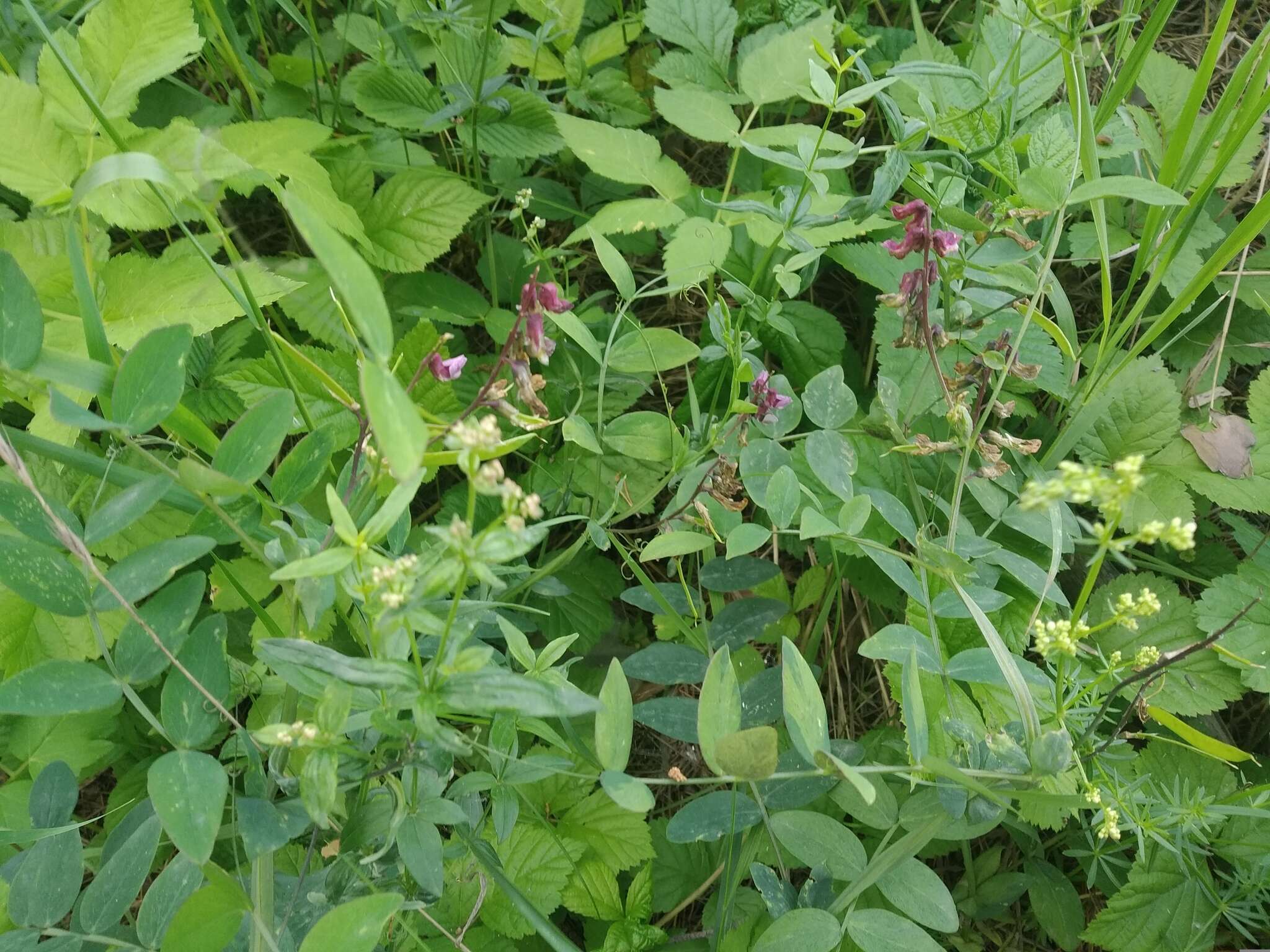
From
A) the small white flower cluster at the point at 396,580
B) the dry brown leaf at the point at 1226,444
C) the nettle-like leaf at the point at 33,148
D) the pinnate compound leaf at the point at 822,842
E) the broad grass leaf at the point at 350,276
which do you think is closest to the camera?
the broad grass leaf at the point at 350,276

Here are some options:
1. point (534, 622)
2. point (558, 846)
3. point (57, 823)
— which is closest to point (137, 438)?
point (57, 823)

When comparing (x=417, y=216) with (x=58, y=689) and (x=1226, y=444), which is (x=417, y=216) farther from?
(x=1226, y=444)

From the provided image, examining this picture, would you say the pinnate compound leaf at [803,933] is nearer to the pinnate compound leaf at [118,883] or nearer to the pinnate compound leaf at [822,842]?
the pinnate compound leaf at [822,842]

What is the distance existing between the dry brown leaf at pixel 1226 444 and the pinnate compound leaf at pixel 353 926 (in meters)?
1.65

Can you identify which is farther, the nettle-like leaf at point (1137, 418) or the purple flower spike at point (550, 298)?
the nettle-like leaf at point (1137, 418)

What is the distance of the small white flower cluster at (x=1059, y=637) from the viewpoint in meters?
0.90

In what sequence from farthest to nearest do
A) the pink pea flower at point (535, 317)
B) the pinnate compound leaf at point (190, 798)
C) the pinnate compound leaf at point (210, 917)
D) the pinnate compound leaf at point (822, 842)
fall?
the pinnate compound leaf at point (822, 842) < the pink pea flower at point (535, 317) < the pinnate compound leaf at point (210, 917) < the pinnate compound leaf at point (190, 798)

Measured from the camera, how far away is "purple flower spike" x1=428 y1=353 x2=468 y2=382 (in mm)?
1067

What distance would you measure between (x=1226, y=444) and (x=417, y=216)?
5.41 feet

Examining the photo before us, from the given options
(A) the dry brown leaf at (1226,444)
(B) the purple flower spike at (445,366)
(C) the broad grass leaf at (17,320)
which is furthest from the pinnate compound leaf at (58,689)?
(A) the dry brown leaf at (1226,444)

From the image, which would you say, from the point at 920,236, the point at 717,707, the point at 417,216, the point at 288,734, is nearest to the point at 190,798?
the point at 288,734

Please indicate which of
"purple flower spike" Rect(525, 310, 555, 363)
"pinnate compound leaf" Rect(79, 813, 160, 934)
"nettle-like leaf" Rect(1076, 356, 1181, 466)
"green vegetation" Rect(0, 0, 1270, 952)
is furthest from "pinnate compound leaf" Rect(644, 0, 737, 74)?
"pinnate compound leaf" Rect(79, 813, 160, 934)

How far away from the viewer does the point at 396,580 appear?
2.28 feet

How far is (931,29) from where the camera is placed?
2.31 metres
